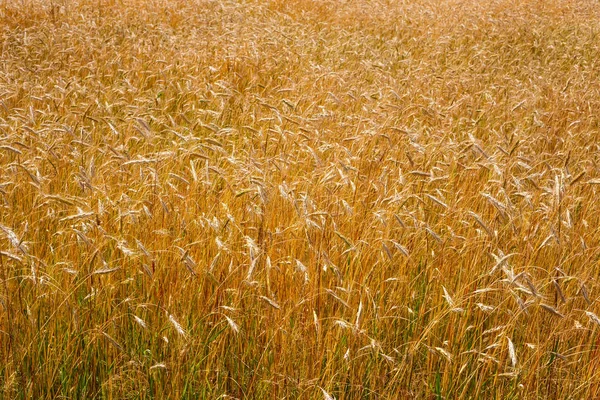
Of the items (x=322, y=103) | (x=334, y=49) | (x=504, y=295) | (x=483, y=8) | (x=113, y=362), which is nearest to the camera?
(x=113, y=362)

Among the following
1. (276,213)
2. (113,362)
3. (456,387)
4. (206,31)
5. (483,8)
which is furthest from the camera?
(483,8)

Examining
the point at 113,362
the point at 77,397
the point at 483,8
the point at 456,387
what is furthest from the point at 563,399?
the point at 483,8

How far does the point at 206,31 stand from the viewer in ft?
22.6

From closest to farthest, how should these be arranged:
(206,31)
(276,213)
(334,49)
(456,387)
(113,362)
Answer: (113,362), (456,387), (276,213), (334,49), (206,31)

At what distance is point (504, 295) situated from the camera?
7.10ft

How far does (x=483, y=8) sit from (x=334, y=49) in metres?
4.38

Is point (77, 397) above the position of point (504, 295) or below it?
below

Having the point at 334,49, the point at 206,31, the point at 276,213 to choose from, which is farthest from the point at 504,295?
the point at 206,31

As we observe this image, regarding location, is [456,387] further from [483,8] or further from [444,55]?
[483,8]

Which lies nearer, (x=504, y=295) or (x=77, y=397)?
(x=77, y=397)

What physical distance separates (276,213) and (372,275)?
0.60 metres

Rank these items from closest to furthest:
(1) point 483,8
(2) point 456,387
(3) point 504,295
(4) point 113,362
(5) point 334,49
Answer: (4) point 113,362 < (2) point 456,387 < (3) point 504,295 < (5) point 334,49 < (1) point 483,8

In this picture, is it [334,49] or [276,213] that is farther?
[334,49]

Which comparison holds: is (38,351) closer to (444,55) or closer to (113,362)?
(113,362)
